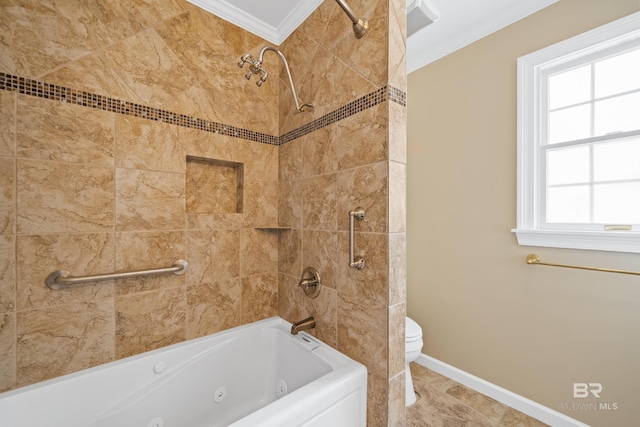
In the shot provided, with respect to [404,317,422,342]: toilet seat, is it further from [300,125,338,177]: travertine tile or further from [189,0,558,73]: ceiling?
[189,0,558,73]: ceiling

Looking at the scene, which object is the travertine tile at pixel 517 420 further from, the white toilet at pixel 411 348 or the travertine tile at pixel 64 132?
→ the travertine tile at pixel 64 132

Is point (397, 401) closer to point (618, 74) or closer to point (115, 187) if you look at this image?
point (115, 187)

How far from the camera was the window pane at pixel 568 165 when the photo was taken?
4.94 feet

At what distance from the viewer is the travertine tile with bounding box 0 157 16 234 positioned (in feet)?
3.13

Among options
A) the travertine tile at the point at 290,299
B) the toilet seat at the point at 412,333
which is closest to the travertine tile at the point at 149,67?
the travertine tile at the point at 290,299

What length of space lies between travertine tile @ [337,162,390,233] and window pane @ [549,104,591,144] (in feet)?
4.56

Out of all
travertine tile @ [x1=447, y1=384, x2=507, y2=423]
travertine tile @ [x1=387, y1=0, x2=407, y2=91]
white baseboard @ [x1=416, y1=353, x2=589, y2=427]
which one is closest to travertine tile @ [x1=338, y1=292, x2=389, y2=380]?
travertine tile @ [x1=387, y1=0, x2=407, y2=91]

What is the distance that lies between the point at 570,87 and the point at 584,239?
3.17ft

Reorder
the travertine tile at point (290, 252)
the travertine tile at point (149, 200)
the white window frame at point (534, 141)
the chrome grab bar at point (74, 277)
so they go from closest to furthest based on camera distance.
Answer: the chrome grab bar at point (74, 277)
the travertine tile at point (149, 200)
the white window frame at point (534, 141)
the travertine tile at point (290, 252)

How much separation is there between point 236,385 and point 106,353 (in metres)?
0.66

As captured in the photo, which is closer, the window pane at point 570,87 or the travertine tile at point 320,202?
the travertine tile at point 320,202

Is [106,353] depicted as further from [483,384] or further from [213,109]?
[483,384]

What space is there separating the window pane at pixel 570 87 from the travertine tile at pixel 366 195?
1.47m

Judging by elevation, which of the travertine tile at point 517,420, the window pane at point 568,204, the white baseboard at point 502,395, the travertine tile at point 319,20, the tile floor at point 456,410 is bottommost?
the tile floor at point 456,410
